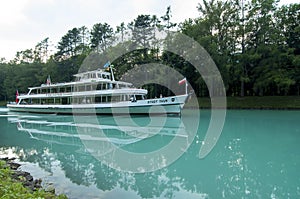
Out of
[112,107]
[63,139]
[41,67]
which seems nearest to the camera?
[63,139]

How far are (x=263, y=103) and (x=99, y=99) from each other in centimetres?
1457

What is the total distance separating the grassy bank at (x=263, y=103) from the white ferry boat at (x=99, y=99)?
28.8 ft

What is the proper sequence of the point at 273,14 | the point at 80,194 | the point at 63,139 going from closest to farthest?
1. the point at 80,194
2. the point at 63,139
3. the point at 273,14

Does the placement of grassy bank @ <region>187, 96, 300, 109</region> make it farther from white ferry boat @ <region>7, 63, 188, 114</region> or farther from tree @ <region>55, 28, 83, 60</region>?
tree @ <region>55, 28, 83, 60</region>

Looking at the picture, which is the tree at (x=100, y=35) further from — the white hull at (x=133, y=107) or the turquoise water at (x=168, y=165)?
the turquoise water at (x=168, y=165)

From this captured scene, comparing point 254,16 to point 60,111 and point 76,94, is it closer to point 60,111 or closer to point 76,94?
point 76,94

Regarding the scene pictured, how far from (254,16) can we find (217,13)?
369 cm

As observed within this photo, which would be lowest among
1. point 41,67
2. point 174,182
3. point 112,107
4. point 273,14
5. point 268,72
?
point 174,182

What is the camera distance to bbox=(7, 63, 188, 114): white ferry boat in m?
16.4

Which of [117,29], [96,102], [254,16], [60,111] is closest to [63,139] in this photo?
[96,102]

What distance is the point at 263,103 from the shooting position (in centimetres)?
2166

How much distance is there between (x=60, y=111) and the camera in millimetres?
21891

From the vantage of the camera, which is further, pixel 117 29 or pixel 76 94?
pixel 117 29

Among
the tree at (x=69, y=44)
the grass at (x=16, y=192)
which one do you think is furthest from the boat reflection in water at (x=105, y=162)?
the tree at (x=69, y=44)
